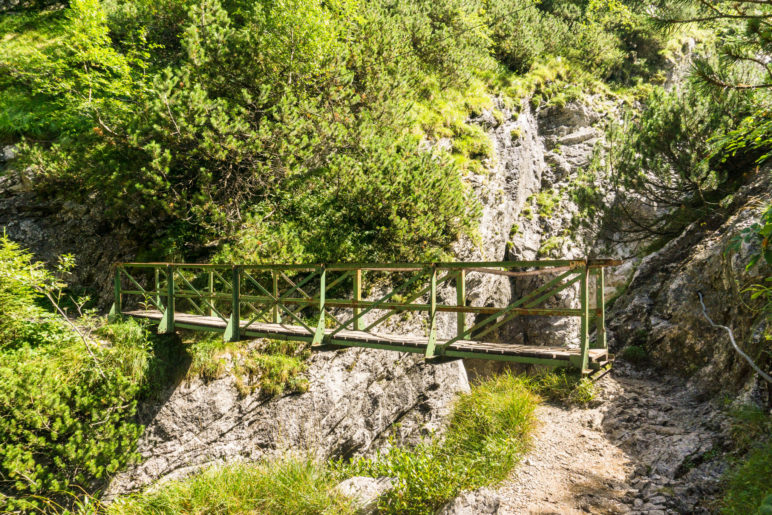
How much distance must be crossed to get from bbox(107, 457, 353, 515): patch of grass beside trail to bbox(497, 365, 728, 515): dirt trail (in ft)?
8.94

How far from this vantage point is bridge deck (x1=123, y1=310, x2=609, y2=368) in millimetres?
4168

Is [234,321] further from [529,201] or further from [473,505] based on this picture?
[529,201]

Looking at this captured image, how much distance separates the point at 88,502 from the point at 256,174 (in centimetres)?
607

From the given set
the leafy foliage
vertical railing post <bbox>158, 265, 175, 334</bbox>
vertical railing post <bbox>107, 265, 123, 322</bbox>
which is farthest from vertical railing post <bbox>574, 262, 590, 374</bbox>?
vertical railing post <bbox>107, 265, 123, 322</bbox>

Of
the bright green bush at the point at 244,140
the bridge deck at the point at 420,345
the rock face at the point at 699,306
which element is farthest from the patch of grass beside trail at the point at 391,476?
the bright green bush at the point at 244,140

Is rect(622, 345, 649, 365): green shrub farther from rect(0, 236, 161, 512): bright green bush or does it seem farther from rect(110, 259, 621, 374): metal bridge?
rect(0, 236, 161, 512): bright green bush

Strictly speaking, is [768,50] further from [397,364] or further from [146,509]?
[146,509]

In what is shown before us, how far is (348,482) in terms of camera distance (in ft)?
21.2

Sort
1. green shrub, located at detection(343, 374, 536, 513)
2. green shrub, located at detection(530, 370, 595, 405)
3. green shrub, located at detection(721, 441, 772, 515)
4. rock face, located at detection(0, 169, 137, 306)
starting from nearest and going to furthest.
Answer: green shrub, located at detection(721, 441, 772, 515)
green shrub, located at detection(343, 374, 536, 513)
rock face, located at detection(0, 169, 137, 306)
green shrub, located at detection(530, 370, 595, 405)

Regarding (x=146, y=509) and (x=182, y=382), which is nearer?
(x=146, y=509)

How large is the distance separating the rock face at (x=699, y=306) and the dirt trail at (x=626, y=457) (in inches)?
27.0

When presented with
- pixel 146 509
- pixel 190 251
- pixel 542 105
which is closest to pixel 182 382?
pixel 146 509

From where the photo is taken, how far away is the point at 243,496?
19.5 ft

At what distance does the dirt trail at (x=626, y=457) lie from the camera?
17.3 ft
